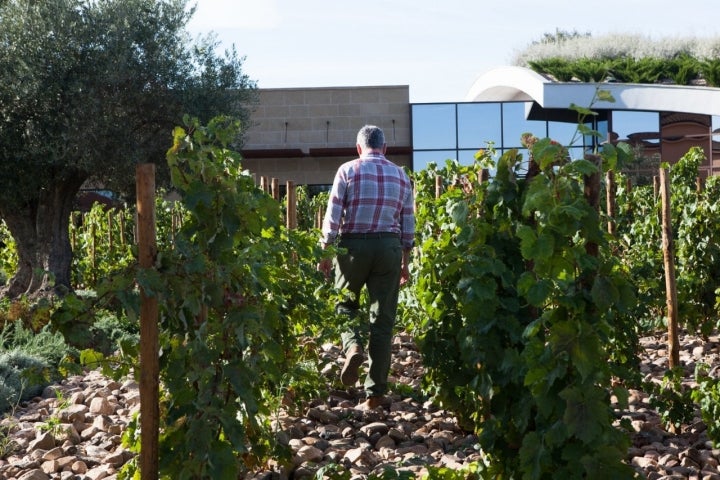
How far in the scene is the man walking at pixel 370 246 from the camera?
18.4ft

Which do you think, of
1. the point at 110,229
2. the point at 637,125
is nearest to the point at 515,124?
the point at 637,125

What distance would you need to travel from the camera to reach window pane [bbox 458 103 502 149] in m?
29.9

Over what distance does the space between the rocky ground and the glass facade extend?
2378 centimetres

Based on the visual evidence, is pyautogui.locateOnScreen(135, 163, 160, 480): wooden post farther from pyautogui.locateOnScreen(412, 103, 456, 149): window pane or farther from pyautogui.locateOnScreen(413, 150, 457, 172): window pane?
pyautogui.locateOnScreen(412, 103, 456, 149): window pane

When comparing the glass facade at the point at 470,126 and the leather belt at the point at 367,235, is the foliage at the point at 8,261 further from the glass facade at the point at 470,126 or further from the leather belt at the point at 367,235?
the glass facade at the point at 470,126

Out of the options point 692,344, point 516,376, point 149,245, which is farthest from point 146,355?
point 692,344

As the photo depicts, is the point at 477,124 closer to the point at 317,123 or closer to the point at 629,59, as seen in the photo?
the point at 317,123

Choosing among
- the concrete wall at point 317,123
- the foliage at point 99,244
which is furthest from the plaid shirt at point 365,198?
the concrete wall at point 317,123

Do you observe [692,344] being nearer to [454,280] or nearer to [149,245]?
[454,280]

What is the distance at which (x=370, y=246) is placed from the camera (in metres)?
5.62

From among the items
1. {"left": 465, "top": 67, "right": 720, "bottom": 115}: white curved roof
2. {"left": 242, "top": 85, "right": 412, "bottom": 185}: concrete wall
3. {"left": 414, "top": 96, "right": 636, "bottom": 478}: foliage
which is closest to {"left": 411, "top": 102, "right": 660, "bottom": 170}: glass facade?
{"left": 242, "top": 85, "right": 412, "bottom": 185}: concrete wall

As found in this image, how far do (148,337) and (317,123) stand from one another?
27442 mm

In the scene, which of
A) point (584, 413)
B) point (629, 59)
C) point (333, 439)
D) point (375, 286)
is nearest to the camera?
point (584, 413)

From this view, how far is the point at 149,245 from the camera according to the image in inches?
127
